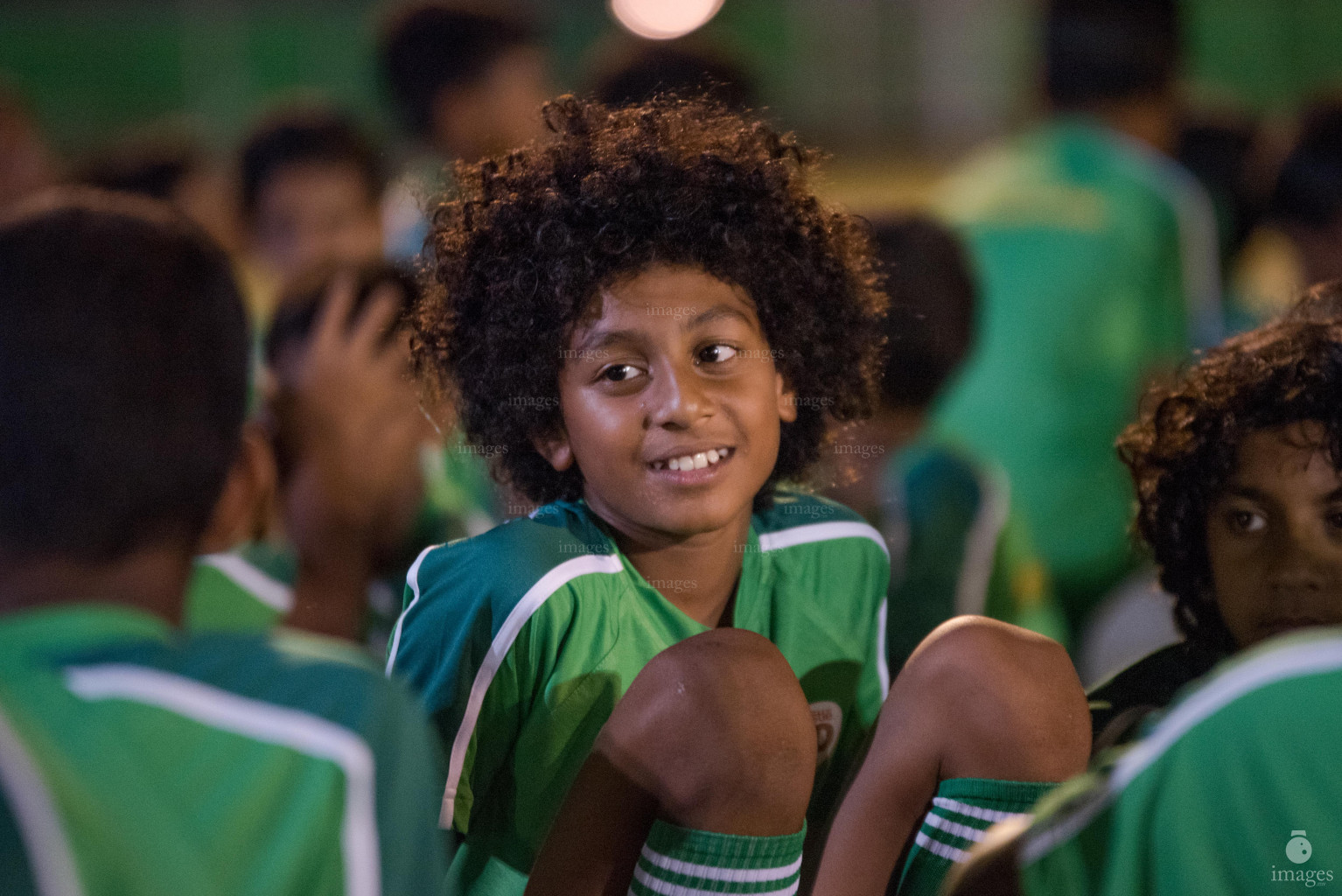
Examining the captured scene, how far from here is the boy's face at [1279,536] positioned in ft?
3.34

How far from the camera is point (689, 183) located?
110 centimetres

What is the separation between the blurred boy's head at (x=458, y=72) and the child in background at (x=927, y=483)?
1.24 meters

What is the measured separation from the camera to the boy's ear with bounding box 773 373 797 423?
115 cm

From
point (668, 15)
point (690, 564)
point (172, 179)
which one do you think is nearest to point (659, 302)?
point (690, 564)

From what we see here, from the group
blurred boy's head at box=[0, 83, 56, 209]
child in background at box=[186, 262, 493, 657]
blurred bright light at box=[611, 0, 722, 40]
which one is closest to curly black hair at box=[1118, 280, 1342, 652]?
child in background at box=[186, 262, 493, 657]

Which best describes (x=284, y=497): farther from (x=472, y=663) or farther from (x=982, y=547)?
(x=982, y=547)

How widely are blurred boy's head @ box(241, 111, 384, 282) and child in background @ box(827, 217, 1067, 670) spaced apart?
1528mm

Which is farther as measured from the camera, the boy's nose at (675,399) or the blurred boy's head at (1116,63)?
the blurred boy's head at (1116,63)

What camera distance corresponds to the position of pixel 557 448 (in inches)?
45.4

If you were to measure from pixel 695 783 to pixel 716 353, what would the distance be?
36cm

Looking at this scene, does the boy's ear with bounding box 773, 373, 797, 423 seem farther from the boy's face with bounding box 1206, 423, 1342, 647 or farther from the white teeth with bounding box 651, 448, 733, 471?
the boy's face with bounding box 1206, 423, 1342, 647

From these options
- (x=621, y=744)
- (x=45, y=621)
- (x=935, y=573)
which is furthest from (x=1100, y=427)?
(x=45, y=621)

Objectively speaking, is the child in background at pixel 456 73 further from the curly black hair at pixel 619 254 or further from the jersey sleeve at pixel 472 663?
the jersey sleeve at pixel 472 663

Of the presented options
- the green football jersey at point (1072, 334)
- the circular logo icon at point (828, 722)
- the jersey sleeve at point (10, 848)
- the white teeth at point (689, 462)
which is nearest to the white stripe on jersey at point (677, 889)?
the circular logo icon at point (828, 722)
